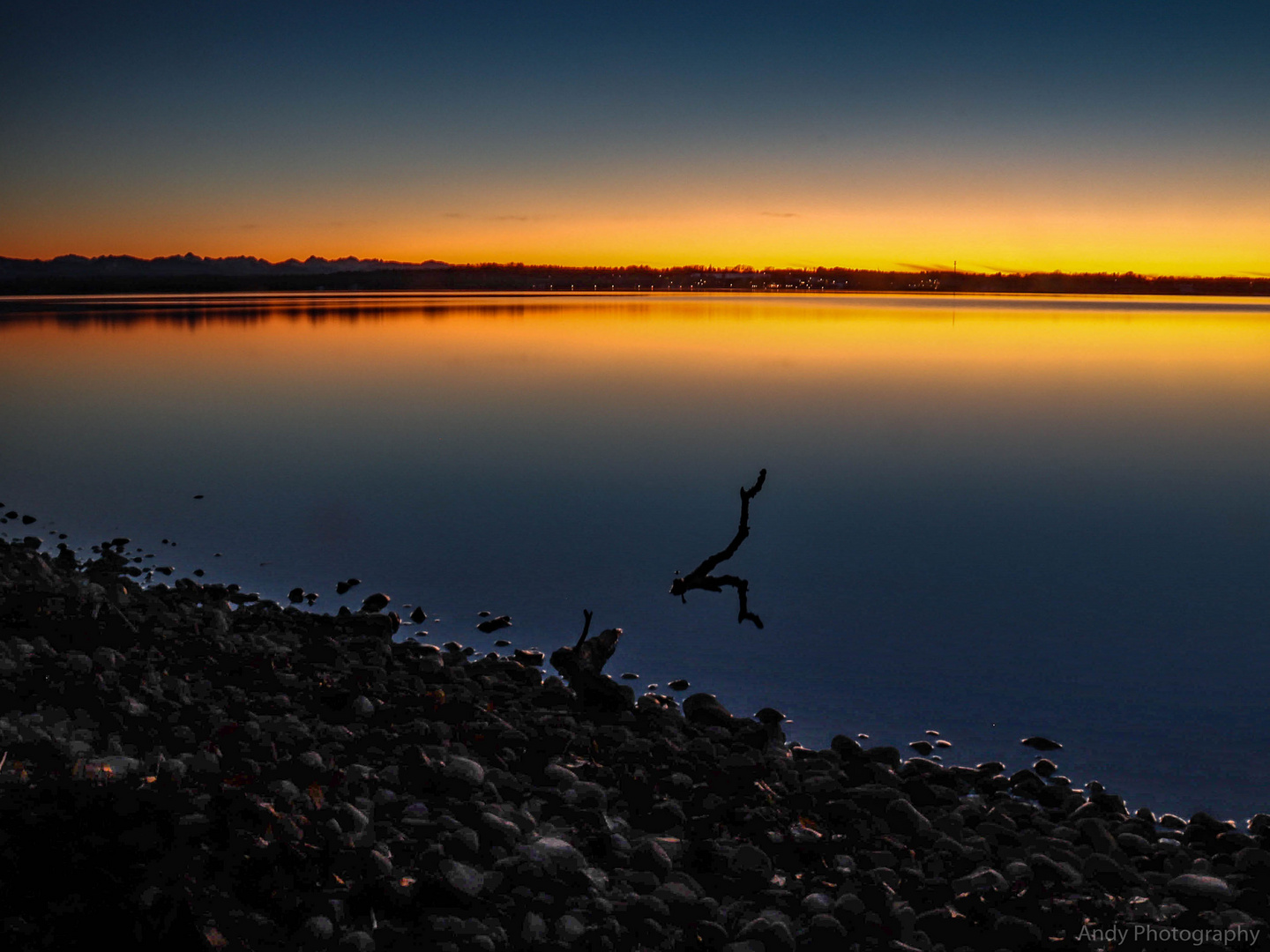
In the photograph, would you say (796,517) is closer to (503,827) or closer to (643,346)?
(503,827)

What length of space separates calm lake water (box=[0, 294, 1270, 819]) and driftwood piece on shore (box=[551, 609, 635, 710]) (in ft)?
1.50

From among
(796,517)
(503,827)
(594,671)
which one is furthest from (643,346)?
(503,827)

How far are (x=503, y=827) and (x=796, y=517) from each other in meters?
9.50

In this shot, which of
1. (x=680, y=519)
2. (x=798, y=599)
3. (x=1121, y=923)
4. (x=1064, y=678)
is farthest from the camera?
(x=680, y=519)

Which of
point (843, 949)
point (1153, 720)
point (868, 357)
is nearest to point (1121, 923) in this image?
point (843, 949)

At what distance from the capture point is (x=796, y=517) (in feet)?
43.7

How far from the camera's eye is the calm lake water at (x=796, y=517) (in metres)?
7.33

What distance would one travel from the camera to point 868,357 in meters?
35.8

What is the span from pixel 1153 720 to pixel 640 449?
11.8m

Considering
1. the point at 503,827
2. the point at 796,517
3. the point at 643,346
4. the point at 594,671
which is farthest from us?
the point at 643,346

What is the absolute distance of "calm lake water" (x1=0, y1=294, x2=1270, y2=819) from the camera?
7328 mm

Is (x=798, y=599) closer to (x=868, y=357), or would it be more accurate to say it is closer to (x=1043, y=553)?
(x=1043, y=553)

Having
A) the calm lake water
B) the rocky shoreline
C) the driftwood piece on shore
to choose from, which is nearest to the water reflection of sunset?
the calm lake water

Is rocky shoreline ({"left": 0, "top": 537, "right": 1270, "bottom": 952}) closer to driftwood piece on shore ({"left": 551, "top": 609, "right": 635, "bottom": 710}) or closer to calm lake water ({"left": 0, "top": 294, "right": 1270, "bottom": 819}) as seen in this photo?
driftwood piece on shore ({"left": 551, "top": 609, "right": 635, "bottom": 710})
